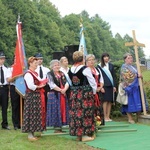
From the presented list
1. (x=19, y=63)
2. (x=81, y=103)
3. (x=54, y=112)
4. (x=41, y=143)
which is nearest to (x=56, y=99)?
(x=54, y=112)

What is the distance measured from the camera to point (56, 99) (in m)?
7.45

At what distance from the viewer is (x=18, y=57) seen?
866 centimetres

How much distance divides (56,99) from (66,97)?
29cm

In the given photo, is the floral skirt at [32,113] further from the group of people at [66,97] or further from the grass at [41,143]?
the grass at [41,143]

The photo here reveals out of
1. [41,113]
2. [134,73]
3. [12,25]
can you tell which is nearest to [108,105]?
[134,73]

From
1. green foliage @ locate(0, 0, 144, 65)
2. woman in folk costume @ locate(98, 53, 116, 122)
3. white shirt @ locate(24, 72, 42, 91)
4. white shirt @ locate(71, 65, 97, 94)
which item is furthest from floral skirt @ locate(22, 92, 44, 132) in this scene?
green foliage @ locate(0, 0, 144, 65)

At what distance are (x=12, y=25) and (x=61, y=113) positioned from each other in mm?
36970

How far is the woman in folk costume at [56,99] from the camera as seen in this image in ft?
24.4

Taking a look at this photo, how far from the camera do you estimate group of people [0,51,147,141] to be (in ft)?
22.2

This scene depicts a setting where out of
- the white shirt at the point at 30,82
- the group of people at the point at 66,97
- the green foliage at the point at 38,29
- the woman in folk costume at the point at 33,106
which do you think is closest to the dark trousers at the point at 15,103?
the group of people at the point at 66,97

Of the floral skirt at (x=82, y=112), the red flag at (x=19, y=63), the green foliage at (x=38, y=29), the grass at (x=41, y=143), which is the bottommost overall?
the grass at (x=41, y=143)

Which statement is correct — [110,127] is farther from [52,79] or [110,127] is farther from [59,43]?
[59,43]

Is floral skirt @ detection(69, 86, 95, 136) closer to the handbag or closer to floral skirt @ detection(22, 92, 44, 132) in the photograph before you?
floral skirt @ detection(22, 92, 44, 132)

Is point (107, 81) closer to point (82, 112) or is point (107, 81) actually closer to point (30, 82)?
point (82, 112)
